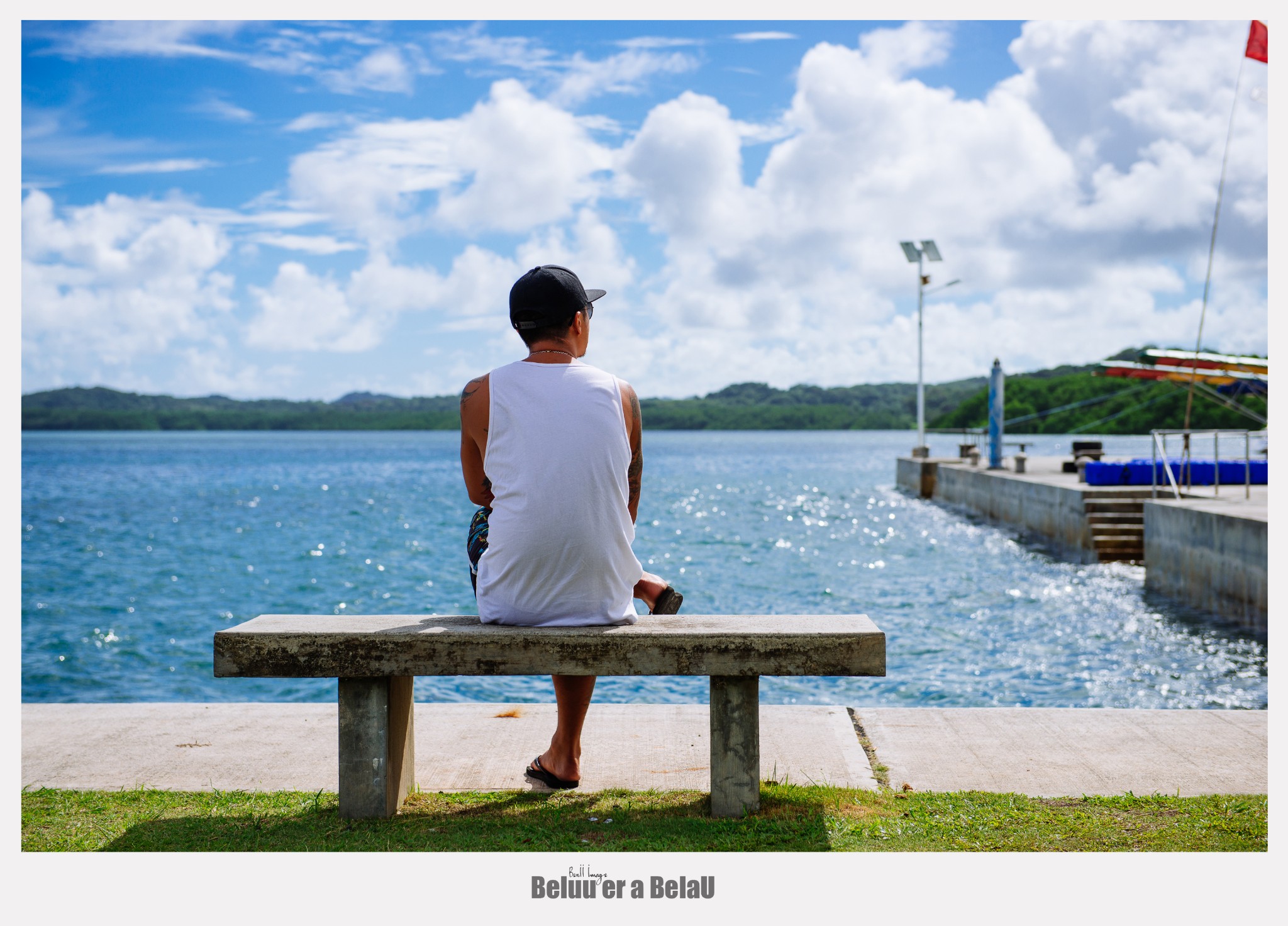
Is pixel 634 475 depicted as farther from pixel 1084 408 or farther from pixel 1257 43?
pixel 1084 408

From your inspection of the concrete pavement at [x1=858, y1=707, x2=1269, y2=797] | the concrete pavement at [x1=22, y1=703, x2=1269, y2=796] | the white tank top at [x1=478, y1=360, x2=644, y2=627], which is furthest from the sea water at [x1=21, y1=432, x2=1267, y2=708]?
the concrete pavement at [x1=858, y1=707, x2=1269, y2=797]

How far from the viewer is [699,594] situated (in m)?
17.0

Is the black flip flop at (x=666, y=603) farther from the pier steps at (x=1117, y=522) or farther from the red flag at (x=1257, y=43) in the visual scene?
the pier steps at (x=1117, y=522)

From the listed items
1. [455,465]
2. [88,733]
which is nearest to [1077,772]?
[88,733]

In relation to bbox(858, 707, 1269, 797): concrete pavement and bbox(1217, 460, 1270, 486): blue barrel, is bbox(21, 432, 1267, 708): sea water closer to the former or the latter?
bbox(858, 707, 1269, 797): concrete pavement

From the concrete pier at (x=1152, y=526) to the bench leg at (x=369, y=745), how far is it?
932cm

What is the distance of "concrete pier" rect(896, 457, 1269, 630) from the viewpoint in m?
12.5

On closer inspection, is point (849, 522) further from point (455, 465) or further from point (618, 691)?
point (455, 465)

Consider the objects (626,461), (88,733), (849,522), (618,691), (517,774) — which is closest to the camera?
(626,461)

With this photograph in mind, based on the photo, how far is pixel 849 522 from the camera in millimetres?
30656

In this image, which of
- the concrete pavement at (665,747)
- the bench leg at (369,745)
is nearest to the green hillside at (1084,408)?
the concrete pavement at (665,747)

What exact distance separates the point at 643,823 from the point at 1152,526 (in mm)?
14540

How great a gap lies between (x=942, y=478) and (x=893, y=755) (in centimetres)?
3215

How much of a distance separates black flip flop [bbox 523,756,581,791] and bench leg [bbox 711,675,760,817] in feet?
2.18
